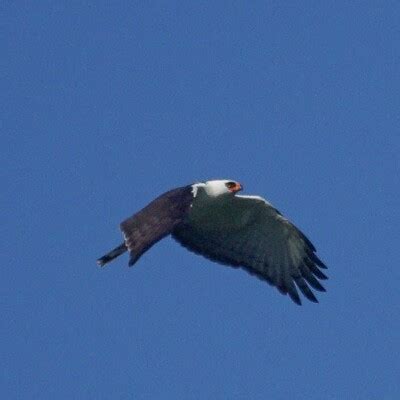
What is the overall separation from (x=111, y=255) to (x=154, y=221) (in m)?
1.91

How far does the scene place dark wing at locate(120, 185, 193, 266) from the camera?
73.9ft

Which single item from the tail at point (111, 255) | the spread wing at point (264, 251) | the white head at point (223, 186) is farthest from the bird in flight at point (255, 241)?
the tail at point (111, 255)

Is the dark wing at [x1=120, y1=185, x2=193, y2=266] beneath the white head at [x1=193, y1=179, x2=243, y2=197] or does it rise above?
beneath

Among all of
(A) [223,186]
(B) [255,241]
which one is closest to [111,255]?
(A) [223,186]

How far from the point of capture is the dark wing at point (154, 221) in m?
22.5

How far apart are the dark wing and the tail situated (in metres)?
1.30

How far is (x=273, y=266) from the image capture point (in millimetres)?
26078

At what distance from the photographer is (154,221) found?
75.5ft

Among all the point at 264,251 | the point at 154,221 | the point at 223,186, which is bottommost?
the point at 154,221

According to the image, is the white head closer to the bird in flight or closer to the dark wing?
the bird in flight

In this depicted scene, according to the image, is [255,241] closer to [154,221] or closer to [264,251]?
[264,251]

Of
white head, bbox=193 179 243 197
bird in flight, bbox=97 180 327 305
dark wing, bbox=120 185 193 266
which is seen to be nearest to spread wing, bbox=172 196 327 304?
bird in flight, bbox=97 180 327 305

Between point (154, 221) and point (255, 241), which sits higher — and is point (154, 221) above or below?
below

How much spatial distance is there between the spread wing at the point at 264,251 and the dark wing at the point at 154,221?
1.95m
